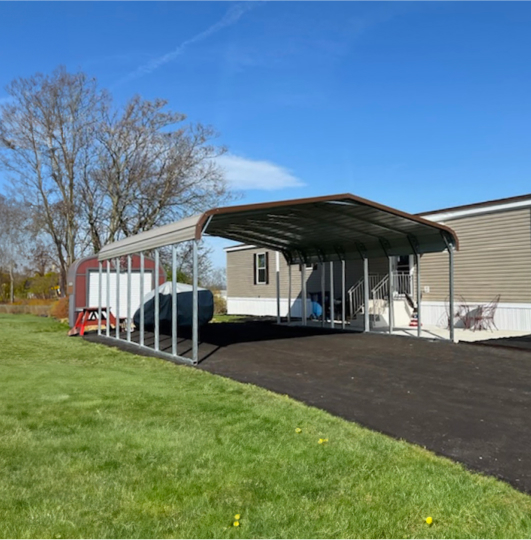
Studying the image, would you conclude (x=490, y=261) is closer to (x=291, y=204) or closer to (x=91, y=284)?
(x=291, y=204)

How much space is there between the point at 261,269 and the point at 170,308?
8.25m

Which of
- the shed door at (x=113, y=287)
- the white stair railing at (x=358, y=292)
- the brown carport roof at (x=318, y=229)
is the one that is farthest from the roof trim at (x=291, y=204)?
the shed door at (x=113, y=287)

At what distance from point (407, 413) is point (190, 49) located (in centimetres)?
847

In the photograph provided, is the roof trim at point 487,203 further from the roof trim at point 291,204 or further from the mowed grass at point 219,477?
the mowed grass at point 219,477

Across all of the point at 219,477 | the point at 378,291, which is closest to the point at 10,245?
the point at 378,291

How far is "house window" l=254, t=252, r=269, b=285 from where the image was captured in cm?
2428

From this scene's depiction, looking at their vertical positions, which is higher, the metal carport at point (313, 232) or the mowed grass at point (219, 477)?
the metal carport at point (313, 232)

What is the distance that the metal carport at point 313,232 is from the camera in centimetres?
1011

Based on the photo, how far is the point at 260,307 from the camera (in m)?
24.6

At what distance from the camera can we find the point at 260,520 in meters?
3.03

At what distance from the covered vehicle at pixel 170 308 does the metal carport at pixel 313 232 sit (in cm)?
229

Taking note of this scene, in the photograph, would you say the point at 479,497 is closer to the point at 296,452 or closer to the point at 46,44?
the point at 296,452

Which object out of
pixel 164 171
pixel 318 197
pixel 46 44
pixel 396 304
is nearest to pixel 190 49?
pixel 46 44

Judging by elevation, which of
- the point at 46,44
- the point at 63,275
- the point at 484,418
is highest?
the point at 46,44
